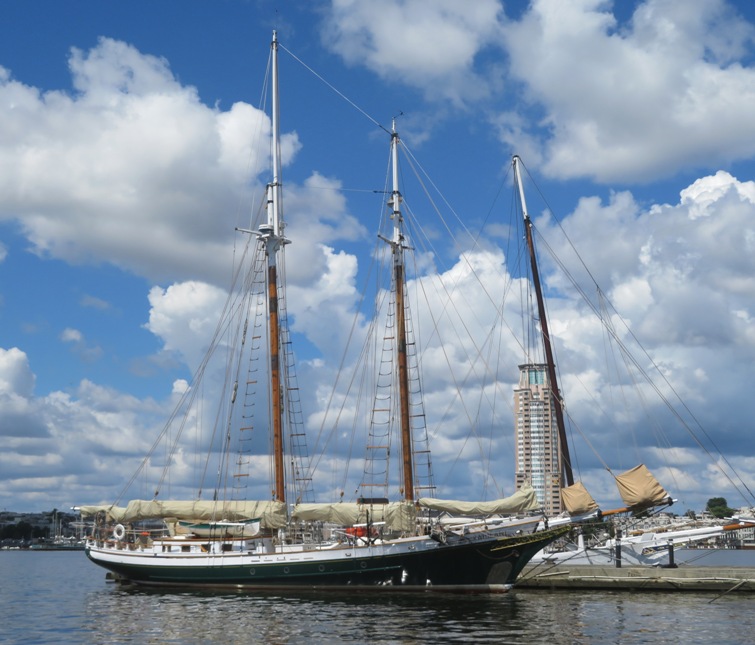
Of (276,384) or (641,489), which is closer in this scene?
(641,489)

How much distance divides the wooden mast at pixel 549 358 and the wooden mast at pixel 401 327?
48.3ft

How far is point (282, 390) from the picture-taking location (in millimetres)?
81812

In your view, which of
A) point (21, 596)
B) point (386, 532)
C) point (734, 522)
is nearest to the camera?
point (386, 532)

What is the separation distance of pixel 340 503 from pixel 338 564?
756cm

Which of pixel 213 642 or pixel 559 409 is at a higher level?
pixel 559 409

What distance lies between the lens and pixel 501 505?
69.6m

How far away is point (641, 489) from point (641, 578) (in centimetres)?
682

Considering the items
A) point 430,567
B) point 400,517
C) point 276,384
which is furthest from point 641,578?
point 276,384

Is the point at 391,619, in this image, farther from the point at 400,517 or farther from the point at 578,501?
the point at 578,501

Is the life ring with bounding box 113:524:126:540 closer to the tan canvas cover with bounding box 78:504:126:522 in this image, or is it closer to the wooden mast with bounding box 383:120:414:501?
the tan canvas cover with bounding box 78:504:126:522

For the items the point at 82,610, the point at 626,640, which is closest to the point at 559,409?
the point at 626,640

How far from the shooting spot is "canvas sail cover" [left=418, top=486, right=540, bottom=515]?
69.5m

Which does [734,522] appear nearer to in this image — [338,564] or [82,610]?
[338,564]

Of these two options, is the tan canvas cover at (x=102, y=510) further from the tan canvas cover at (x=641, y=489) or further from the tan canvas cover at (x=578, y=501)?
the tan canvas cover at (x=641, y=489)
